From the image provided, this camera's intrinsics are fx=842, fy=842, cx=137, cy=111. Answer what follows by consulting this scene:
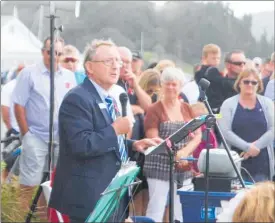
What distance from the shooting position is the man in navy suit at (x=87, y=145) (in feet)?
19.3

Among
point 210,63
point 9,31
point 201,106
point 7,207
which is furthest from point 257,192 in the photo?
point 9,31

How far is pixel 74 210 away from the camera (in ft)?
19.6

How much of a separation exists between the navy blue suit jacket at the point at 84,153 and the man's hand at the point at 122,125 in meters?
0.04

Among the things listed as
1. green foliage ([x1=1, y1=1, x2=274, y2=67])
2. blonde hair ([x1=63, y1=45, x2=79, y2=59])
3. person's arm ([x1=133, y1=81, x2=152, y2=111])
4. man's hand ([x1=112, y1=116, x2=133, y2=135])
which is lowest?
man's hand ([x1=112, y1=116, x2=133, y2=135])

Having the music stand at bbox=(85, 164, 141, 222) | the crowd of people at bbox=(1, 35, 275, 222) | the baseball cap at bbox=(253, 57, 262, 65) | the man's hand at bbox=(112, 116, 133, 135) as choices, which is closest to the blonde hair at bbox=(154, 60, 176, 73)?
the crowd of people at bbox=(1, 35, 275, 222)

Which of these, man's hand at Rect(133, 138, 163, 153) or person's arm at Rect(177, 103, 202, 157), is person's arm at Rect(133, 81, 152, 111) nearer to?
person's arm at Rect(177, 103, 202, 157)

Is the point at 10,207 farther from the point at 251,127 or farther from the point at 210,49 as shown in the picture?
the point at 210,49

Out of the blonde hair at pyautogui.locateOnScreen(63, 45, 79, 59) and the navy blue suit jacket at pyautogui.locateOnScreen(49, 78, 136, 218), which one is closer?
the navy blue suit jacket at pyautogui.locateOnScreen(49, 78, 136, 218)

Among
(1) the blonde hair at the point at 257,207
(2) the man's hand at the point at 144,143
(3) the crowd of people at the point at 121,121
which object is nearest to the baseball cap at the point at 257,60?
(3) the crowd of people at the point at 121,121

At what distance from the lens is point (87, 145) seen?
5.83 metres

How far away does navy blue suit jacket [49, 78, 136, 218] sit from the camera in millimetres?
5875

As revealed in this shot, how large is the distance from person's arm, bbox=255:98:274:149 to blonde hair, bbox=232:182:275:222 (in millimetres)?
5415

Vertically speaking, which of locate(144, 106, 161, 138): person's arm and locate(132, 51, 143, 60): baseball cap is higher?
locate(132, 51, 143, 60): baseball cap

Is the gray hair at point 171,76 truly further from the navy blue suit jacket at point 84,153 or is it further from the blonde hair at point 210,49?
the navy blue suit jacket at point 84,153
